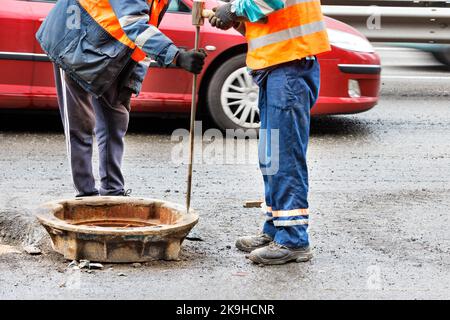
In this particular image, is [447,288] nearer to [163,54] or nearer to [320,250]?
[320,250]

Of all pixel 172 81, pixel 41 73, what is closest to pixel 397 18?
pixel 172 81

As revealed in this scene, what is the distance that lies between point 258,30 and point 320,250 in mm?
1283

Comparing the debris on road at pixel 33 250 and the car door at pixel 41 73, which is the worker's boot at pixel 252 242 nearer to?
the debris on road at pixel 33 250

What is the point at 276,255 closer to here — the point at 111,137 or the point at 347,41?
the point at 111,137

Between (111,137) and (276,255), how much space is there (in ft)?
4.90

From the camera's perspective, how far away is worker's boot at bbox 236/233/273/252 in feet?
18.7

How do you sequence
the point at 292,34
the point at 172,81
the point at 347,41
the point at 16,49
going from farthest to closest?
the point at 347,41 < the point at 172,81 < the point at 16,49 < the point at 292,34

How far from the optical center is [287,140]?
5352 mm

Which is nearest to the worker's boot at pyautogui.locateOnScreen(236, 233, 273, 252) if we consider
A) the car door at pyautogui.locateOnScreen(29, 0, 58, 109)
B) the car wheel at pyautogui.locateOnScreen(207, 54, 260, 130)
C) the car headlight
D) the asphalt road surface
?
the asphalt road surface

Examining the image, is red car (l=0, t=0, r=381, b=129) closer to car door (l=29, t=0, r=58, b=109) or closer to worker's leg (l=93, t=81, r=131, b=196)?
car door (l=29, t=0, r=58, b=109)

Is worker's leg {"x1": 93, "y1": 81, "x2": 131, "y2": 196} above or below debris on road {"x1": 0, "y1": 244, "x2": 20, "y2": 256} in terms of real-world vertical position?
above

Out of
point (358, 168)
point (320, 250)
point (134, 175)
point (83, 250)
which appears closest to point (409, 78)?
point (358, 168)

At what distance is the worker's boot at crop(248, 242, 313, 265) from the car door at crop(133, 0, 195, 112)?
365 centimetres
